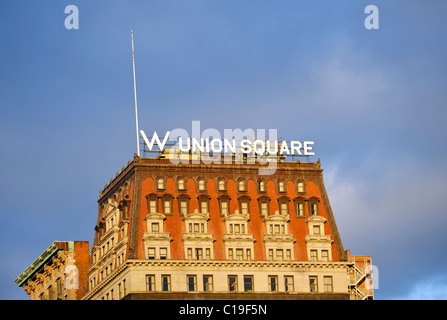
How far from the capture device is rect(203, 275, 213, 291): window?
142375mm

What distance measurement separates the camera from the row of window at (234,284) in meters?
Result: 141

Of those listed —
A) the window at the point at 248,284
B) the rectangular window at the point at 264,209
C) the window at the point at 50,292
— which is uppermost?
the rectangular window at the point at 264,209

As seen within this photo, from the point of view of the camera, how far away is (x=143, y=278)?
140500 millimetres

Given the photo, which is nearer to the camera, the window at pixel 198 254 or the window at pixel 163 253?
the window at pixel 163 253

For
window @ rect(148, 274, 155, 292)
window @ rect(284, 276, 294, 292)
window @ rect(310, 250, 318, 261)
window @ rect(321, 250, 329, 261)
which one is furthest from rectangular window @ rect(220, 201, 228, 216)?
window @ rect(321, 250, 329, 261)

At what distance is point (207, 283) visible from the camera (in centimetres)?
14262

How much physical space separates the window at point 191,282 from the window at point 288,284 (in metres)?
13.1

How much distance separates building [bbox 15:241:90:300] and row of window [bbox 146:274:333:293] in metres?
26.5

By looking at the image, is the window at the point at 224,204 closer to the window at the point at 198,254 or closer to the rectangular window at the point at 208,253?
the rectangular window at the point at 208,253

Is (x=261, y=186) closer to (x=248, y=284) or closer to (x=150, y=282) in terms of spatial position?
(x=248, y=284)

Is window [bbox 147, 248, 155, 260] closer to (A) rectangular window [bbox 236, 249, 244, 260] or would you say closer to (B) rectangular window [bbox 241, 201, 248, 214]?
(A) rectangular window [bbox 236, 249, 244, 260]

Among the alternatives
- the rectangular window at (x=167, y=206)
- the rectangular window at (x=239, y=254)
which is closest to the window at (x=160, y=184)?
the rectangular window at (x=167, y=206)
